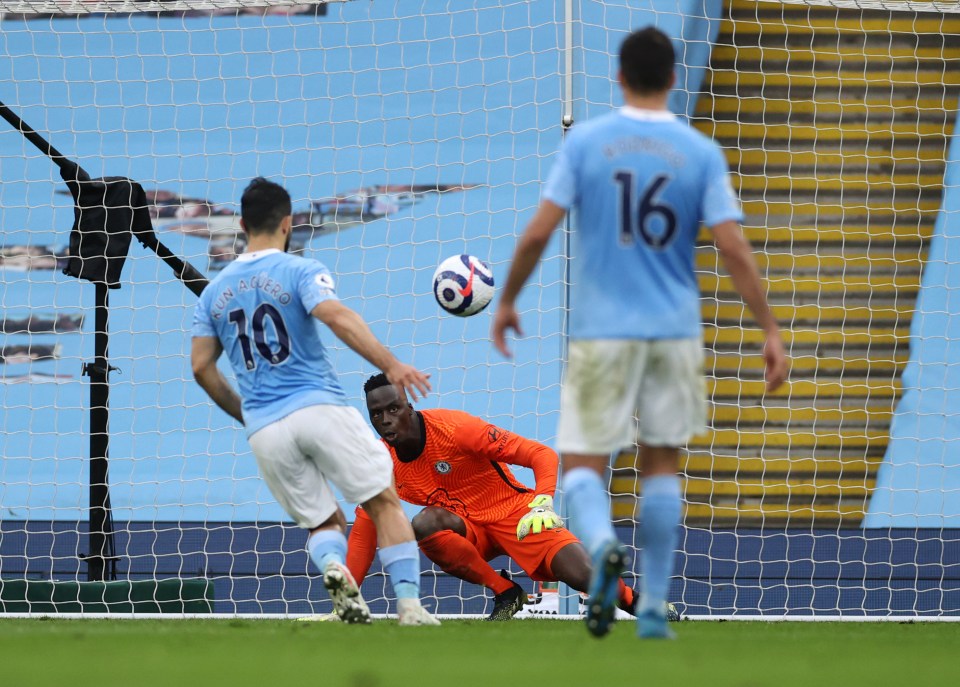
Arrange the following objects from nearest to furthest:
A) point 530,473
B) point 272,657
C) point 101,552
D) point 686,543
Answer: point 272,657 → point 101,552 → point 530,473 → point 686,543

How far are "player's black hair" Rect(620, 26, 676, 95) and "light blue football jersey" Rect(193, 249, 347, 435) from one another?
1500 mm

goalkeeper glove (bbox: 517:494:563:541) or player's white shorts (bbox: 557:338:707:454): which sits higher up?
player's white shorts (bbox: 557:338:707:454)

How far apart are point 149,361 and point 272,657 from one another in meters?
6.22

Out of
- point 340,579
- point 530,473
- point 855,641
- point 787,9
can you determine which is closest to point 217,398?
point 340,579

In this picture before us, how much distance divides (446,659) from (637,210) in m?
1.33

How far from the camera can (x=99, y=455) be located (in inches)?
283

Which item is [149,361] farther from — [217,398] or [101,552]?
[217,398]

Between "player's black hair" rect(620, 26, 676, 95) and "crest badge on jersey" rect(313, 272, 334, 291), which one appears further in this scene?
"crest badge on jersey" rect(313, 272, 334, 291)

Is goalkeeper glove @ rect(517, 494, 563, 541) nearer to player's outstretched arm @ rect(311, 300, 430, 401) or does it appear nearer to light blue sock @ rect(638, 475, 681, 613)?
player's outstretched arm @ rect(311, 300, 430, 401)

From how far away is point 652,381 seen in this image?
3.39 meters

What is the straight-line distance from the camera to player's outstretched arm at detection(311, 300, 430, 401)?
4.23 meters

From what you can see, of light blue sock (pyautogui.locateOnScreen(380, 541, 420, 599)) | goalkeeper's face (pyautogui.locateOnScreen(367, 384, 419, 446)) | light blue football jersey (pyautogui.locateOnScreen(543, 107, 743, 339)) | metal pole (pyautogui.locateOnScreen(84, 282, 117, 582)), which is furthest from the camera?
metal pole (pyautogui.locateOnScreen(84, 282, 117, 582))

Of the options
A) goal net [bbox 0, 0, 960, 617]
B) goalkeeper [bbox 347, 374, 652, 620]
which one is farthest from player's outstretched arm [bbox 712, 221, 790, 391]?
goal net [bbox 0, 0, 960, 617]

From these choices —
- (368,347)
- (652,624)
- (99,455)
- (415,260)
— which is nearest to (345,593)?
(368,347)
